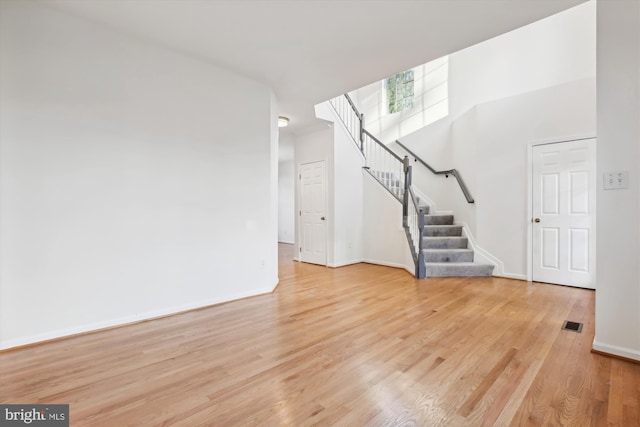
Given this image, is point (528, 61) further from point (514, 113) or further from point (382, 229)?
point (382, 229)

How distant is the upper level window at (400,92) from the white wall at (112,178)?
4.34 meters

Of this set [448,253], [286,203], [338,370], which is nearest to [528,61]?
[448,253]

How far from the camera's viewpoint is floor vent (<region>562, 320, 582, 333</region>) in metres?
2.43

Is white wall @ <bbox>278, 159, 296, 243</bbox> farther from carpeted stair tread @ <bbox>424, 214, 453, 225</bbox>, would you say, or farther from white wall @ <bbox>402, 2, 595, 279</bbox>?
white wall @ <bbox>402, 2, 595, 279</bbox>

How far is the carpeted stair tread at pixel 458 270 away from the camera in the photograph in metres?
4.28

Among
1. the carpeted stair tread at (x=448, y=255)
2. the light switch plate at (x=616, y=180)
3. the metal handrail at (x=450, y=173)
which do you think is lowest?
the carpeted stair tread at (x=448, y=255)

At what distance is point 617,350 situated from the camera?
6.42 ft

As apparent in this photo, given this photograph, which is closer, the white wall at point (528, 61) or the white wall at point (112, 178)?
the white wall at point (112, 178)

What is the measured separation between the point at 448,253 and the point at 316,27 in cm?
375

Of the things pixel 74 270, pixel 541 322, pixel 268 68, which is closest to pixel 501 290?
pixel 541 322

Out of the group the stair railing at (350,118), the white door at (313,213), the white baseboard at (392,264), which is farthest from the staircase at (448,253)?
the stair railing at (350,118)

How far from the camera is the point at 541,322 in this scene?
2.59 meters

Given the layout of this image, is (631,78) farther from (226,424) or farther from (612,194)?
(226,424)

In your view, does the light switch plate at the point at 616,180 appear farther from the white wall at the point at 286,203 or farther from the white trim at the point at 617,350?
the white wall at the point at 286,203
